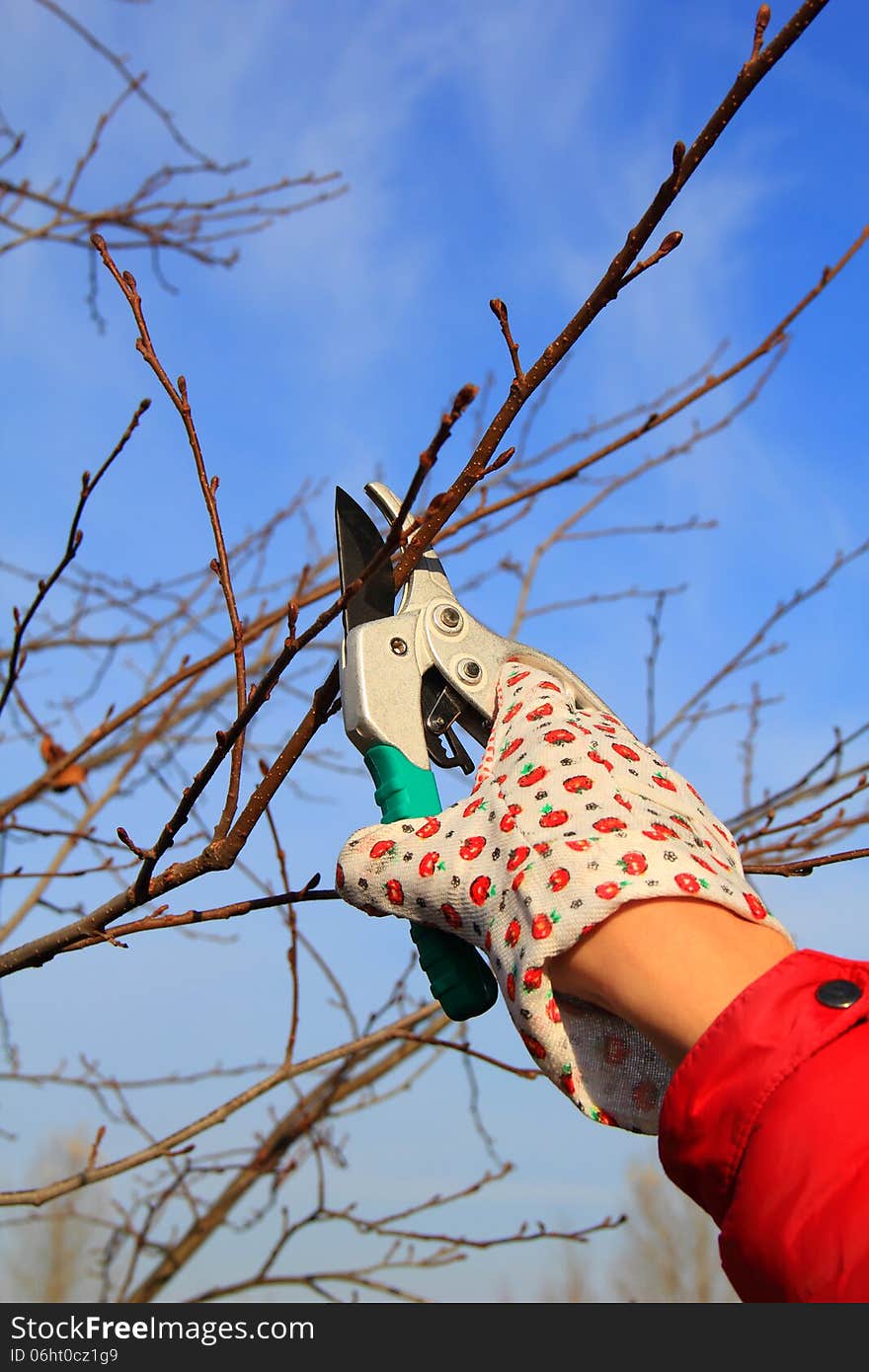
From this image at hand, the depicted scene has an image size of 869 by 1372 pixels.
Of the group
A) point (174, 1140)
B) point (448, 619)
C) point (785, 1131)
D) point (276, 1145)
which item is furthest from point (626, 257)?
point (276, 1145)

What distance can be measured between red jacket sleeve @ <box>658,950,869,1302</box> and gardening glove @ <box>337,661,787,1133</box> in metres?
0.15

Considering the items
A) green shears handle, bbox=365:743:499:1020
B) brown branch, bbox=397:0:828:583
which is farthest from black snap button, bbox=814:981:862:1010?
brown branch, bbox=397:0:828:583

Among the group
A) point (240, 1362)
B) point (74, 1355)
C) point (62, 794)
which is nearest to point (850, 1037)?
point (240, 1362)

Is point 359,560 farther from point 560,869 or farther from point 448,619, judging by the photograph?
point 560,869

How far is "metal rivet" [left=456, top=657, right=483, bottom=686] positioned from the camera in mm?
1552

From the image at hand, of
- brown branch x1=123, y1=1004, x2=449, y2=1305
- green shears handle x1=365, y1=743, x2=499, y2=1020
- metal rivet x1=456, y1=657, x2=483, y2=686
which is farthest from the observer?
brown branch x1=123, y1=1004, x2=449, y2=1305

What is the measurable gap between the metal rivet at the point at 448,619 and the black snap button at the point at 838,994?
0.78 metres

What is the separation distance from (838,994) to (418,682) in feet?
2.43

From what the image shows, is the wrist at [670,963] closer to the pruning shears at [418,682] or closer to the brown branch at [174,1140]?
the pruning shears at [418,682]

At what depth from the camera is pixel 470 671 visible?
156 centimetres

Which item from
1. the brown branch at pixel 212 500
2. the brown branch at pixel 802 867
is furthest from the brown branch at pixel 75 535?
the brown branch at pixel 802 867

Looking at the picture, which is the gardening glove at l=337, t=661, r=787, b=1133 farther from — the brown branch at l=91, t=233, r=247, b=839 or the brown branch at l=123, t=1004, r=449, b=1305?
the brown branch at l=123, t=1004, r=449, b=1305

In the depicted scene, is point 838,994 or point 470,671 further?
point 470,671

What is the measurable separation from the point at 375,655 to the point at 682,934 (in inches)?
24.5
